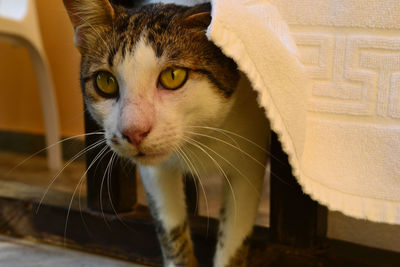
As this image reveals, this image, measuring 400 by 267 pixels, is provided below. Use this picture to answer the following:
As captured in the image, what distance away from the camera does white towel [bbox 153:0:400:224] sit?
75 centimetres

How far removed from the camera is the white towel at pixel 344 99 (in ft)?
2.45

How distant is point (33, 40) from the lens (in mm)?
1845

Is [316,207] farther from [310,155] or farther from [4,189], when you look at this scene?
[4,189]

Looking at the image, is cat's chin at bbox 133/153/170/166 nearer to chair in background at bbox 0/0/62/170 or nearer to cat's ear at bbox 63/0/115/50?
cat's ear at bbox 63/0/115/50

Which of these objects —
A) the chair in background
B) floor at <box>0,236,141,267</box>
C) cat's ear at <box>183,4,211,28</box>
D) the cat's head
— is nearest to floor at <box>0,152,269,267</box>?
floor at <box>0,236,141,267</box>

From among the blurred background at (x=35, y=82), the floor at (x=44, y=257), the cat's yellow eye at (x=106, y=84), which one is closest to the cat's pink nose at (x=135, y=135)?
the cat's yellow eye at (x=106, y=84)

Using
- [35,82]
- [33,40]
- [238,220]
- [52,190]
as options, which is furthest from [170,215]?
[35,82]

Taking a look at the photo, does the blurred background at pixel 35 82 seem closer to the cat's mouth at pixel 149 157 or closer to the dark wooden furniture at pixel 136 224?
the dark wooden furniture at pixel 136 224

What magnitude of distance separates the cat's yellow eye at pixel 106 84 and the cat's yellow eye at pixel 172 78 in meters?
0.09

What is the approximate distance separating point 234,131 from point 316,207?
0.26 m

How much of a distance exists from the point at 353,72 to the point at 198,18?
0.90 feet

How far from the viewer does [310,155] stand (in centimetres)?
79

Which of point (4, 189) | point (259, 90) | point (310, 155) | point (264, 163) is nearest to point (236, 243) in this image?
point (264, 163)

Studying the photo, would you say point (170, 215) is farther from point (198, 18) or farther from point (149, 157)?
point (198, 18)
